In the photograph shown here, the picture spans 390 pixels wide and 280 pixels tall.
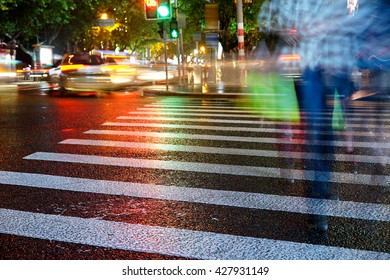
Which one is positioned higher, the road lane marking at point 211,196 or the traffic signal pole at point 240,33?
the traffic signal pole at point 240,33

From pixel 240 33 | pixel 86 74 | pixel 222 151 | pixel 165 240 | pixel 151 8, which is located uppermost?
pixel 151 8

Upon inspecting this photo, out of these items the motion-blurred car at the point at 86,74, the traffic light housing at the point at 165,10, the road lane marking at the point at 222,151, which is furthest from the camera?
the motion-blurred car at the point at 86,74

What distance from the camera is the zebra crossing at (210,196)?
384 centimetres

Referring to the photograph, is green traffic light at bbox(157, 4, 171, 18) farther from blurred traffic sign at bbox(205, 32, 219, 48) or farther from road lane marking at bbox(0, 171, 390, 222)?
road lane marking at bbox(0, 171, 390, 222)

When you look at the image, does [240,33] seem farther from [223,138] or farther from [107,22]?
[107,22]

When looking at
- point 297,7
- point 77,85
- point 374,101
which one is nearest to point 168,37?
point 77,85

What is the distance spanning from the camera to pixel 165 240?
3930 millimetres

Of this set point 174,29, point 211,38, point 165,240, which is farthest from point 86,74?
point 165,240

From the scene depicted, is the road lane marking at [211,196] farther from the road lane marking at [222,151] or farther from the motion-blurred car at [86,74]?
the motion-blurred car at [86,74]

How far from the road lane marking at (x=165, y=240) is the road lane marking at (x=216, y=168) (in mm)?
2088

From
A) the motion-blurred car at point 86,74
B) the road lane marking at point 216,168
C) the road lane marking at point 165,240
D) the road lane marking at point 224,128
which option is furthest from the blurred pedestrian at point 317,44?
the motion-blurred car at point 86,74

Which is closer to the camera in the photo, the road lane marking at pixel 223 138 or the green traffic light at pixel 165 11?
the road lane marking at pixel 223 138

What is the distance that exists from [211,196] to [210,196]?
0.01m
